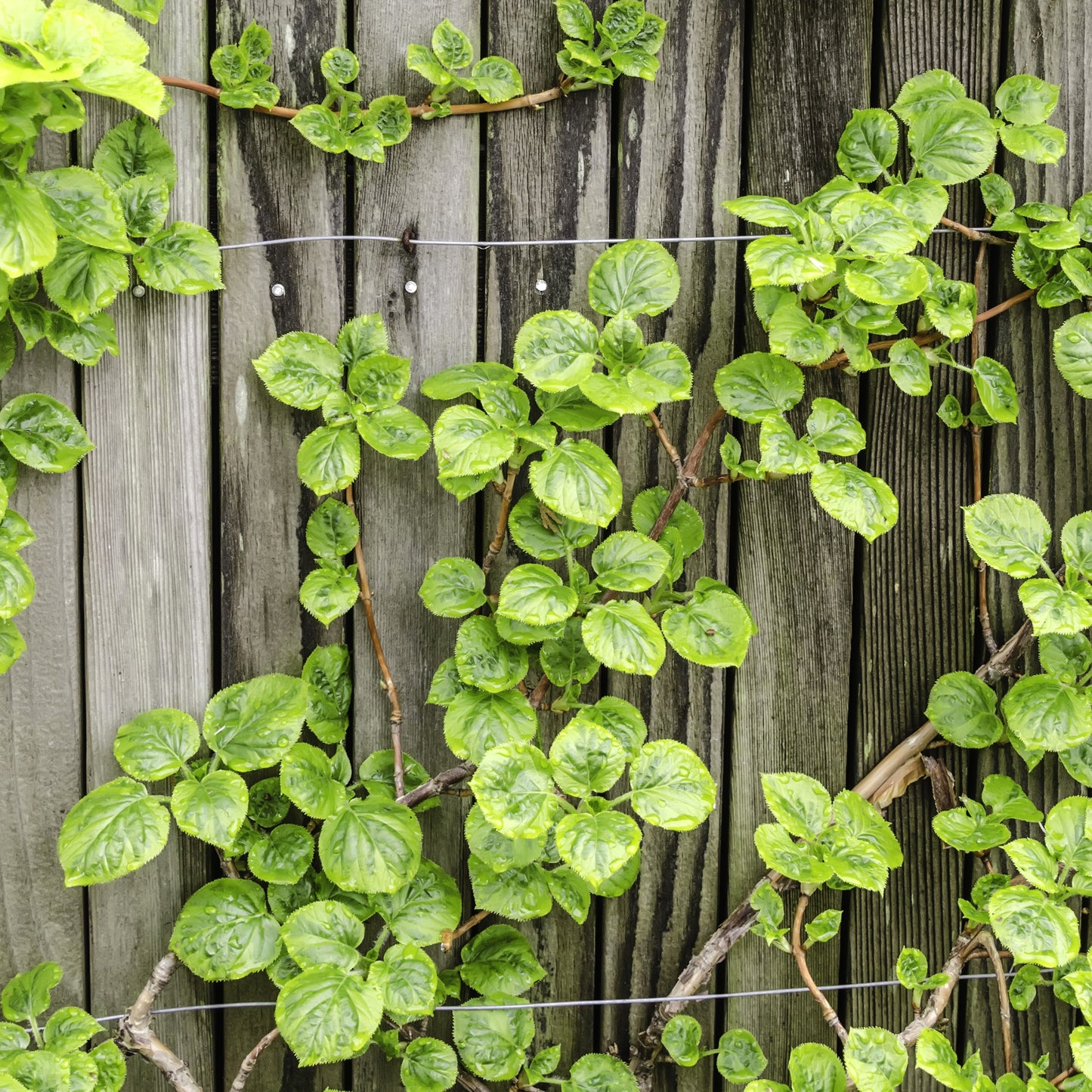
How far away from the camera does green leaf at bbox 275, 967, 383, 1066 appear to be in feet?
3.14

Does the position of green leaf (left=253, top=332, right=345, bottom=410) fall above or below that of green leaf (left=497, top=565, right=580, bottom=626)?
above

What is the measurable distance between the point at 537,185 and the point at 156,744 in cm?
79

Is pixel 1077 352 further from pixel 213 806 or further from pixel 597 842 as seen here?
pixel 213 806

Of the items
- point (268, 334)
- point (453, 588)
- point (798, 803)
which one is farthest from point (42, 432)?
point (798, 803)

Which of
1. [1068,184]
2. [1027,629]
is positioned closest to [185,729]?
[1027,629]

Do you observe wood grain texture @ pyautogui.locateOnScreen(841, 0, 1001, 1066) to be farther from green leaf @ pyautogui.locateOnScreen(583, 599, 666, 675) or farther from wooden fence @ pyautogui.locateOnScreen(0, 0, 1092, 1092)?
green leaf @ pyautogui.locateOnScreen(583, 599, 666, 675)

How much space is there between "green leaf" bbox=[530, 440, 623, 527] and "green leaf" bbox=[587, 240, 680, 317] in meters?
0.17

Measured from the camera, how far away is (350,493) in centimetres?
111

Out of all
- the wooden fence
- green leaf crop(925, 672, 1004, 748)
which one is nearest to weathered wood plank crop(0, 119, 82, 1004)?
the wooden fence

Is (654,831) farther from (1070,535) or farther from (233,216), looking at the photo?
(233,216)

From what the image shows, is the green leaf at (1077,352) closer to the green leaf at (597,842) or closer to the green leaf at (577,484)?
the green leaf at (577,484)

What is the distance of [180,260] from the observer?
1.04 metres

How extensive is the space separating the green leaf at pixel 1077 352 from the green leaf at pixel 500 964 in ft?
3.08

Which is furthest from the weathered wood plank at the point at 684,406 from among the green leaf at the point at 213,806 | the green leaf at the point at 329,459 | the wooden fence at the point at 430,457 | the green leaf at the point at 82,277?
the green leaf at the point at 82,277
